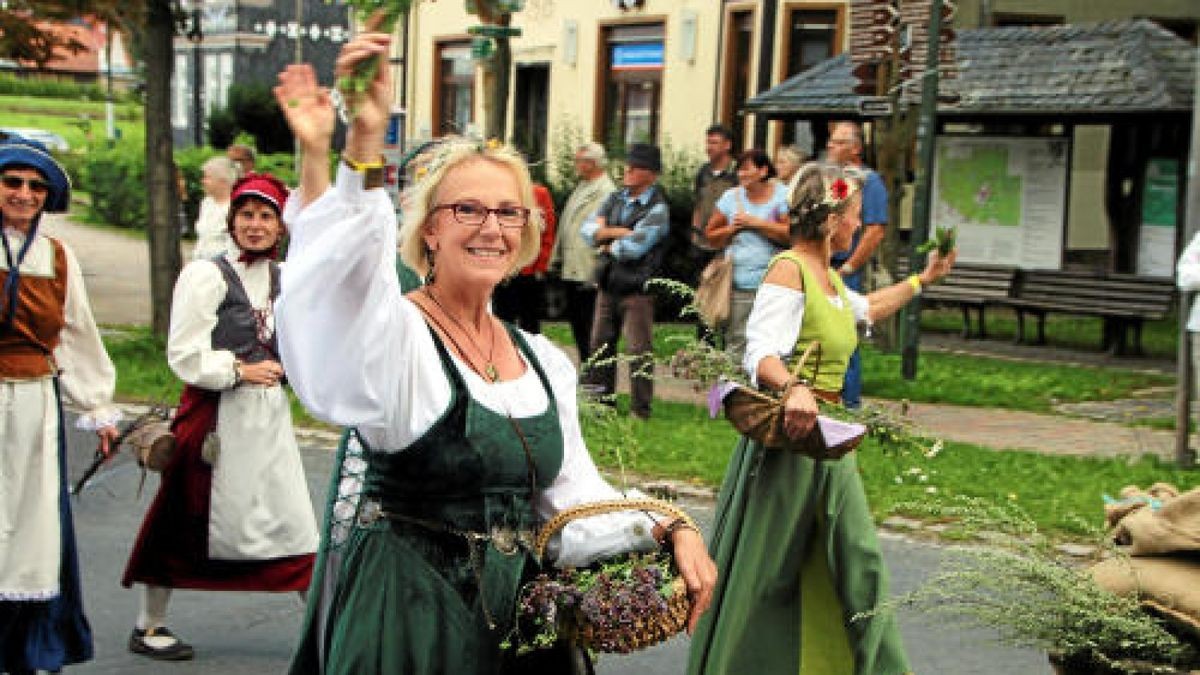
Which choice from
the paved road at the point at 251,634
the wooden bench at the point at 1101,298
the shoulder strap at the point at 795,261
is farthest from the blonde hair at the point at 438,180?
the wooden bench at the point at 1101,298

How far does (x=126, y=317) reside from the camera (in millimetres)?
18688

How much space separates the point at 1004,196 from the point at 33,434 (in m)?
14.8

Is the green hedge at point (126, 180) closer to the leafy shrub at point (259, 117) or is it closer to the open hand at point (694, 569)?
the leafy shrub at point (259, 117)

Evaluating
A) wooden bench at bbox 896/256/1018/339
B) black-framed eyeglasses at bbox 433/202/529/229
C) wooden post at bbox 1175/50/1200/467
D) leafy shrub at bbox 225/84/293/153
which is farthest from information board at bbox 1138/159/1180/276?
leafy shrub at bbox 225/84/293/153

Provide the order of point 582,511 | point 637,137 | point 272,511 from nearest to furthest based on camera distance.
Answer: point 582,511
point 272,511
point 637,137

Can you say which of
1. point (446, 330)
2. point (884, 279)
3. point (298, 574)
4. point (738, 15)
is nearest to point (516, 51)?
point (738, 15)

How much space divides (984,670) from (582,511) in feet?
12.2

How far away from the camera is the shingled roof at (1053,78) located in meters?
18.2

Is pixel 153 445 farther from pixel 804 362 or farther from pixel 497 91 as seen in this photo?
pixel 497 91

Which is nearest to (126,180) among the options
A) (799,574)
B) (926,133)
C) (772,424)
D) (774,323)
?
(926,133)

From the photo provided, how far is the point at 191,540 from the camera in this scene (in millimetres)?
6742

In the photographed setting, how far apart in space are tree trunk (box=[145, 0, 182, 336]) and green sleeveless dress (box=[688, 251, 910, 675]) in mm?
10309

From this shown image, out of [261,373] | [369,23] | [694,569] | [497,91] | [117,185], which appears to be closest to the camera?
[369,23]

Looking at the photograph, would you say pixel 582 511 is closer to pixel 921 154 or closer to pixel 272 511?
pixel 272 511
